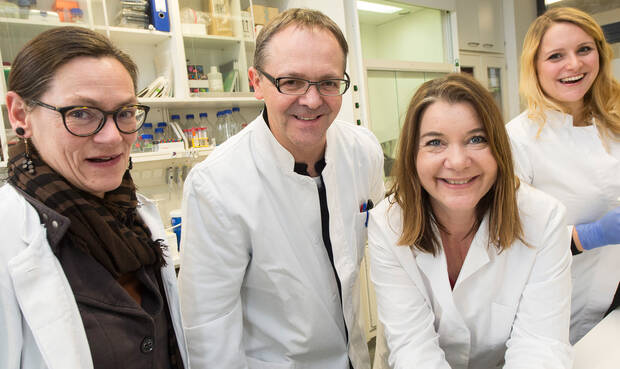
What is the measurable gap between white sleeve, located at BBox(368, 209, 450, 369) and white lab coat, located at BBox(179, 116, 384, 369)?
10cm

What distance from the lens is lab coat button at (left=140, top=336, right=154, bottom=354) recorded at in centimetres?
89

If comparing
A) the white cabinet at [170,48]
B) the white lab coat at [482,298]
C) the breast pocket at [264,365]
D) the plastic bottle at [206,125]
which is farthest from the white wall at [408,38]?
the breast pocket at [264,365]

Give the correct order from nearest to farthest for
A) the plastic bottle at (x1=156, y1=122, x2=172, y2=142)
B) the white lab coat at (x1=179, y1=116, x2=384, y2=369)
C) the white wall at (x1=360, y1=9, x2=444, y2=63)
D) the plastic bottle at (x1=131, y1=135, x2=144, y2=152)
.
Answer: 1. the white lab coat at (x1=179, y1=116, x2=384, y2=369)
2. the plastic bottle at (x1=131, y1=135, x2=144, y2=152)
3. the plastic bottle at (x1=156, y1=122, x2=172, y2=142)
4. the white wall at (x1=360, y1=9, x2=444, y2=63)

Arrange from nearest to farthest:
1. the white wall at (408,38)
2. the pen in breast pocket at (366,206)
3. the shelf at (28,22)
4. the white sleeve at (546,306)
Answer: the white sleeve at (546,306) < the pen in breast pocket at (366,206) < the shelf at (28,22) < the white wall at (408,38)

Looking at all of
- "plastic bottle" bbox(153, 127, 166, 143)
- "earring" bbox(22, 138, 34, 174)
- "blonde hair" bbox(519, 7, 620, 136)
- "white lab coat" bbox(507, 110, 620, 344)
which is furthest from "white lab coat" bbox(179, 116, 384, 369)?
"plastic bottle" bbox(153, 127, 166, 143)

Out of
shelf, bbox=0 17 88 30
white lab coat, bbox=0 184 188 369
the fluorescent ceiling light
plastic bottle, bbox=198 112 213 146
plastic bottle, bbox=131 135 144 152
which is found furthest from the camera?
the fluorescent ceiling light

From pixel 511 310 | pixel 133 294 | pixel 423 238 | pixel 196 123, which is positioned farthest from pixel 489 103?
pixel 196 123

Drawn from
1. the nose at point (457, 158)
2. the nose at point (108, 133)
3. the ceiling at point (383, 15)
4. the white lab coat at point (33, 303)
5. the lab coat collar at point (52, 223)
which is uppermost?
the ceiling at point (383, 15)

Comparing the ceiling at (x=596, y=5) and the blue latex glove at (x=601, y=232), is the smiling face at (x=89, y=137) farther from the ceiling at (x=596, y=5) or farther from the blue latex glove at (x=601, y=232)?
the ceiling at (x=596, y=5)

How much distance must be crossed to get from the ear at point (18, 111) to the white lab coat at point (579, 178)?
152 centimetres

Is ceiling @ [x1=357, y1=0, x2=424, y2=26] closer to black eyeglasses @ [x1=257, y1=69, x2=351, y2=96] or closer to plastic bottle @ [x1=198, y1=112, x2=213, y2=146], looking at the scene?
plastic bottle @ [x1=198, y1=112, x2=213, y2=146]

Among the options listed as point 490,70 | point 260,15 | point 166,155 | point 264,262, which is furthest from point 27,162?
point 490,70

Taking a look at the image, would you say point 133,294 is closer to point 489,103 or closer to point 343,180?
point 343,180

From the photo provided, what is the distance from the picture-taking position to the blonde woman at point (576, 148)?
142 cm
